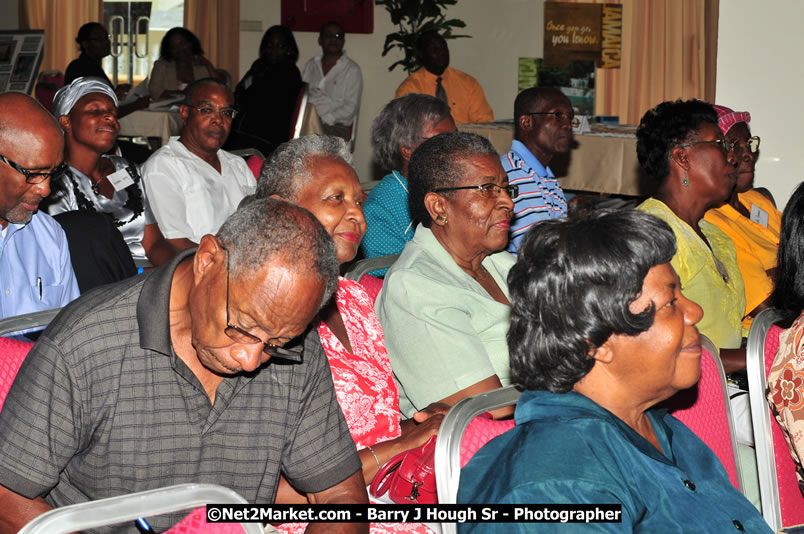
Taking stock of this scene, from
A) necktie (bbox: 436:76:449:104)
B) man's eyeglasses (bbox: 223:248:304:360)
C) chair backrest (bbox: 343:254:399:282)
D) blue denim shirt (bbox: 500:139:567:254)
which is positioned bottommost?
chair backrest (bbox: 343:254:399:282)

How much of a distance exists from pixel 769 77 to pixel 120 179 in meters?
3.42

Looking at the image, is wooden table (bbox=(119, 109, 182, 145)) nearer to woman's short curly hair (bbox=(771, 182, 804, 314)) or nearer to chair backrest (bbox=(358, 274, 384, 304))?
chair backrest (bbox=(358, 274, 384, 304))

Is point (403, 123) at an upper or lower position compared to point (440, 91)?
lower

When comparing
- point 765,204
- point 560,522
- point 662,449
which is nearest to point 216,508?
point 560,522

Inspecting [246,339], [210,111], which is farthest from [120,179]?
[246,339]

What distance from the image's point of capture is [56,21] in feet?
33.7

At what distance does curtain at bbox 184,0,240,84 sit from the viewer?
10531mm

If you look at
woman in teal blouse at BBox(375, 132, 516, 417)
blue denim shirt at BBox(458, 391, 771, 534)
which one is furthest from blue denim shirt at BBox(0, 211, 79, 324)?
blue denim shirt at BBox(458, 391, 771, 534)

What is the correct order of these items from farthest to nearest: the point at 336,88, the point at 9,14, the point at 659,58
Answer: the point at 9,14 < the point at 336,88 < the point at 659,58

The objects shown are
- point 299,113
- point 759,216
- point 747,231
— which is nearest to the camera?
point 747,231

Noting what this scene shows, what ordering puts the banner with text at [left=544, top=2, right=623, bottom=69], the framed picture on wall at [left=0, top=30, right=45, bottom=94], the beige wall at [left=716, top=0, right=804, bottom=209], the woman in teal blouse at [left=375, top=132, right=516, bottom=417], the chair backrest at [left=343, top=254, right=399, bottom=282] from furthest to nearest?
the banner with text at [left=544, top=2, right=623, bottom=69], the framed picture on wall at [left=0, top=30, right=45, bottom=94], the beige wall at [left=716, top=0, right=804, bottom=209], the chair backrest at [left=343, top=254, right=399, bottom=282], the woman in teal blouse at [left=375, top=132, right=516, bottom=417]

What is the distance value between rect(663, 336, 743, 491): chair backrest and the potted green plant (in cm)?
773

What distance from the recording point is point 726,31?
475cm

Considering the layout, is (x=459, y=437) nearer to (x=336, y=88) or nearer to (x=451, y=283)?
(x=451, y=283)
